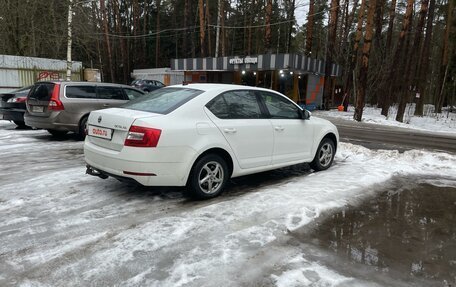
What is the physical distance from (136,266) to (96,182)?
2.86 m

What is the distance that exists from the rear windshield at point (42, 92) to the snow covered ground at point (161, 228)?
2.96 m

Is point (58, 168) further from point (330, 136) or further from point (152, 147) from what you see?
point (330, 136)

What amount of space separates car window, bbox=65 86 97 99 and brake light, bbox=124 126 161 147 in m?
5.91

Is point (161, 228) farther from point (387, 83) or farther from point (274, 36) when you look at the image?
point (274, 36)

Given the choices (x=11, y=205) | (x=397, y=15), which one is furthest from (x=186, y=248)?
(x=397, y=15)

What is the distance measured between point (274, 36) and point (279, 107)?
141 feet

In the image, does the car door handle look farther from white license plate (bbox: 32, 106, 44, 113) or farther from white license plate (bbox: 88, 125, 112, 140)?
white license plate (bbox: 32, 106, 44, 113)

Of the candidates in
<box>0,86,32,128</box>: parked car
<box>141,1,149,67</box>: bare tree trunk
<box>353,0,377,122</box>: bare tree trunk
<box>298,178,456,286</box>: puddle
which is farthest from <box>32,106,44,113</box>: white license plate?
<box>141,1,149,67</box>: bare tree trunk

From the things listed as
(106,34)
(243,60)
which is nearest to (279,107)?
(243,60)

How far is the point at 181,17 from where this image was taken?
4759 cm

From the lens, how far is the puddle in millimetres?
3400

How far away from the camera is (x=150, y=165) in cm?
451

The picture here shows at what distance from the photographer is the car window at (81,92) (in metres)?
9.57

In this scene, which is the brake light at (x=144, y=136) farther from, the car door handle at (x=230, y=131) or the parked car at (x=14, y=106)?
the parked car at (x=14, y=106)
